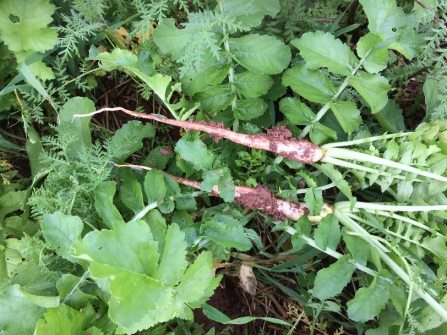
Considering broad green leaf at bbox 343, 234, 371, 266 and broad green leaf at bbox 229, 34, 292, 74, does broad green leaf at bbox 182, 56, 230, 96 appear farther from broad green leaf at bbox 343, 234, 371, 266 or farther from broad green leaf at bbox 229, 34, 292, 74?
broad green leaf at bbox 343, 234, 371, 266

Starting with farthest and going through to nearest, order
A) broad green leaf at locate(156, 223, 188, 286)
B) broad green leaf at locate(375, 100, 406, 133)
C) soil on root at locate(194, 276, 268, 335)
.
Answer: soil on root at locate(194, 276, 268, 335), broad green leaf at locate(375, 100, 406, 133), broad green leaf at locate(156, 223, 188, 286)

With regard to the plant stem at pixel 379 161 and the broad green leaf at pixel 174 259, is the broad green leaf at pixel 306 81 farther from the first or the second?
the broad green leaf at pixel 174 259

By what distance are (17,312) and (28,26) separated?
0.97 m

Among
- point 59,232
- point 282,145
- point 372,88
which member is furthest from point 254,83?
point 59,232

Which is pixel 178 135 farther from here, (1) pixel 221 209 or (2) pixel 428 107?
(2) pixel 428 107

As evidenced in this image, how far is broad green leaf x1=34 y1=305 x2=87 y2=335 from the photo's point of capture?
1084 mm

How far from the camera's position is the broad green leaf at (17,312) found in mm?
1183

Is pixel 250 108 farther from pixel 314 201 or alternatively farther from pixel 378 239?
pixel 378 239

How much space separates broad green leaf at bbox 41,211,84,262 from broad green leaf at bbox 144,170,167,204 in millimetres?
285

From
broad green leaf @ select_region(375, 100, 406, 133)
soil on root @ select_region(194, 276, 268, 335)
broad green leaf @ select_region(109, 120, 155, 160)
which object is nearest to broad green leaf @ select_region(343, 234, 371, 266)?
broad green leaf @ select_region(375, 100, 406, 133)

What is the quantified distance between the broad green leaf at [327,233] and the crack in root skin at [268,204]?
0.11m

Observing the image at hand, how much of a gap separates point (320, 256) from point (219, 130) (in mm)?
736

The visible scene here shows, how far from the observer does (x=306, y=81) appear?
1.45m

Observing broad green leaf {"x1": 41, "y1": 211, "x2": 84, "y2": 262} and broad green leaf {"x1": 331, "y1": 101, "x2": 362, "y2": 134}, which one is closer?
broad green leaf {"x1": 41, "y1": 211, "x2": 84, "y2": 262}
